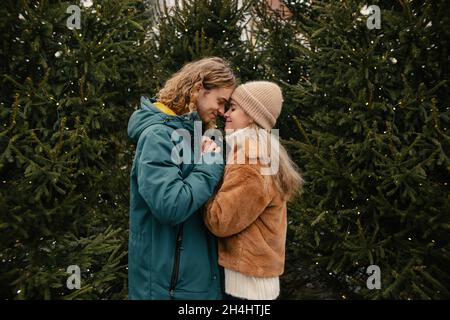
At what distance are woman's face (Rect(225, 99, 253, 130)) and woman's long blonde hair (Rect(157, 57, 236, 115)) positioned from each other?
0.14m

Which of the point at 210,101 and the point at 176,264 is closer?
the point at 176,264

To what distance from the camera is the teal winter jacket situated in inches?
89.2

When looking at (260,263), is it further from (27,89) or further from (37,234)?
(27,89)

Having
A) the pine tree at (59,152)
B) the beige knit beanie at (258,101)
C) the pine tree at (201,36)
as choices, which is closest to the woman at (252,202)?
the beige knit beanie at (258,101)

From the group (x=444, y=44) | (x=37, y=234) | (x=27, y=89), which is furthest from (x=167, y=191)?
(x=444, y=44)

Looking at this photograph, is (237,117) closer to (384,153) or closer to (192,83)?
(192,83)

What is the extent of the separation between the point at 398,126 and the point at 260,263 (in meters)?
2.29

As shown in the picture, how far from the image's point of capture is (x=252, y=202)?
2469 mm

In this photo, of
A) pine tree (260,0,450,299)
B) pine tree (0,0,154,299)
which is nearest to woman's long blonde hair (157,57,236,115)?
pine tree (0,0,154,299)

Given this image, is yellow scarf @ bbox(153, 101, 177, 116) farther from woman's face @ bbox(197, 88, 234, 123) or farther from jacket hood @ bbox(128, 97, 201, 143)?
woman's face @ bbox(197, 88, 234, 123)

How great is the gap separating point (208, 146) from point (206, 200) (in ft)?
1.03

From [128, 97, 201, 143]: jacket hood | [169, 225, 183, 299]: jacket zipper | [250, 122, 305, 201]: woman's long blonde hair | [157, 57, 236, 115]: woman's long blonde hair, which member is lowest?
[169, 225, 183, 299]: jacket zipper

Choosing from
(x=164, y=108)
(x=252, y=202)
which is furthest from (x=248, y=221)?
(x=164, y=108)
